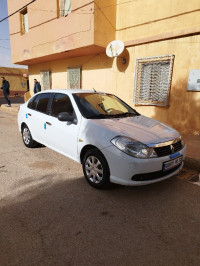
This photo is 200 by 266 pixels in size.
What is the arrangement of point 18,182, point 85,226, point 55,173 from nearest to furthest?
point 85,226, point 18,182, point 55,173

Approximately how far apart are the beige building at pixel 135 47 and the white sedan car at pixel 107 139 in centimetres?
321

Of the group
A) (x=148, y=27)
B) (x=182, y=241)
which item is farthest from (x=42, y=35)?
(x=182, y=241)

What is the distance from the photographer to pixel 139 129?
304 centimetres

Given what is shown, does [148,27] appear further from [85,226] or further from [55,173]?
[85,226]

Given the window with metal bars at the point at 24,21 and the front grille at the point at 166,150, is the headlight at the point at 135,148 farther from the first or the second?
the window with metal bars at the point at 24,21

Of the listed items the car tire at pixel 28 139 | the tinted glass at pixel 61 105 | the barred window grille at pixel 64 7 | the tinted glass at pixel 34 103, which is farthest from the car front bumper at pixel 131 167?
the barred window grille at pixel 64 7

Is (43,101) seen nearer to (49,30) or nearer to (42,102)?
(42,102)

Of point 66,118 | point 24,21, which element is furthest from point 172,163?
point 24,21

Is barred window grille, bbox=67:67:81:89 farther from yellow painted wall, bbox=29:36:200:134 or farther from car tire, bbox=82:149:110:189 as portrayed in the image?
car tire, bbox=82:149:110:189

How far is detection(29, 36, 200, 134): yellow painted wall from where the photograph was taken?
6078mm

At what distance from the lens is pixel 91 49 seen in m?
8.28

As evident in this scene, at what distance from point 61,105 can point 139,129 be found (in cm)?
168

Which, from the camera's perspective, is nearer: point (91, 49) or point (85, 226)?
point (85, 226)

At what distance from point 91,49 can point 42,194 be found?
7.08 meters
